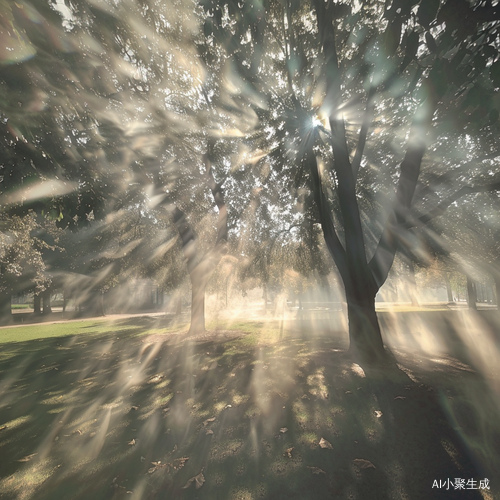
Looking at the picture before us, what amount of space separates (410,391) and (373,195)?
30.7ft

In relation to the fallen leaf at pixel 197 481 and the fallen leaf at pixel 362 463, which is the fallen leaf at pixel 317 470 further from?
the fallen leaf at pixel 197 481

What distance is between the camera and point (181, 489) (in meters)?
2.81

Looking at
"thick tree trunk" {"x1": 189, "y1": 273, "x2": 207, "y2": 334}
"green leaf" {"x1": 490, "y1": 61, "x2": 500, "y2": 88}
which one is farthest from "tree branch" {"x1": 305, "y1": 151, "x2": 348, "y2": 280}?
"thick tree trunk" {"x1": 189, "y1": 273, "x2": 207, "y2": 334}

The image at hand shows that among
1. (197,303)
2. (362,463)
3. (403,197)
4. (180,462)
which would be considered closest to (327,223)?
(403,197)

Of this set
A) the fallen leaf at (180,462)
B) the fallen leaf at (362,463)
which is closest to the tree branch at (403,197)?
the fallen leaf at (362,463)

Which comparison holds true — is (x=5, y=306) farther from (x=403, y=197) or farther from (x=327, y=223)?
(x=403, y=197)

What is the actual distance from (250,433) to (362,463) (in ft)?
4.83

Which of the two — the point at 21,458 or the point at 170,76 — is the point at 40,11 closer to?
the point at 170,76

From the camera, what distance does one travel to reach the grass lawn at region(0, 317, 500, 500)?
2.88 meters

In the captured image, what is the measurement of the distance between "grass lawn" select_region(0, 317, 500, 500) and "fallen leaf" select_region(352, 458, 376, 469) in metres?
0.02

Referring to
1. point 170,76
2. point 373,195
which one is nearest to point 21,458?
point 170,76

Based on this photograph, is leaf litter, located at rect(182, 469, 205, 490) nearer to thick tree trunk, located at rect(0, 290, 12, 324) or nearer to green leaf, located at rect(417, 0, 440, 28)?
green leaf, located at rect(417, 0, 440, 28)

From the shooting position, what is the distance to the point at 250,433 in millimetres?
3846

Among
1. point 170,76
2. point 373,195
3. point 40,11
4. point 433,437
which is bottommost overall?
point 433,437
